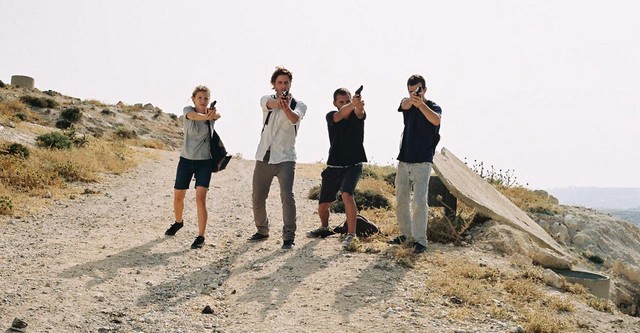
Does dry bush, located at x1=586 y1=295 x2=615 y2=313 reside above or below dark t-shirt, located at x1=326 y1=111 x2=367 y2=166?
below

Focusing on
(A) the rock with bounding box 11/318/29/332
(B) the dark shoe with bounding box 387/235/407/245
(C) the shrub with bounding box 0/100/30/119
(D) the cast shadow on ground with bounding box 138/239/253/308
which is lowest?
(A) the rock with bounding box 11/318/29/332

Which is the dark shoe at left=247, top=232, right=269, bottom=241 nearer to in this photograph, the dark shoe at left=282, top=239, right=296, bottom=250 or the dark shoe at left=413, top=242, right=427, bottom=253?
the dark shoe at left=282, top=239, right=296, bottom=250

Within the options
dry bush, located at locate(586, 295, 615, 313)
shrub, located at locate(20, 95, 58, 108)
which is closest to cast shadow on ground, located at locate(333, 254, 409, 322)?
dry bush, located at locate(586, 295, 615, 313)

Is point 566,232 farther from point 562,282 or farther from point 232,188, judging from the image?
point 232,188

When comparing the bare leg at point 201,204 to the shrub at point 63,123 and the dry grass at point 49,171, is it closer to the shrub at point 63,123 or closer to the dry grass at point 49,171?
the dry grass at point 49,171

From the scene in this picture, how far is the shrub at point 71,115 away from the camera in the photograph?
103ft

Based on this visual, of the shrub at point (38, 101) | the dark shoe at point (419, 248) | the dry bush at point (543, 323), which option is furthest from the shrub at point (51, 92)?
the dry bush at point (543, 323)

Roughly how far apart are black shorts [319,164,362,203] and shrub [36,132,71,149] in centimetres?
1117

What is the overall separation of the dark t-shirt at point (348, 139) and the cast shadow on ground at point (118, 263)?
2.36 meters

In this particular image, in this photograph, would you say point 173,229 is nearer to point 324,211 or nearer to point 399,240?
point 324,211

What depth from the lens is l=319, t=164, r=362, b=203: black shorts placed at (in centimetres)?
757

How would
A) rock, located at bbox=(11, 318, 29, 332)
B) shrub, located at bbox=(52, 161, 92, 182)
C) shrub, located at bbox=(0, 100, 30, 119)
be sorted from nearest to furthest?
rock, located at bbox=(11, 318, 29, 332)
shrub, located at bbox=(52, 161, 92, 182)
shrub, located at bbox=(0, 100, 30, 119)

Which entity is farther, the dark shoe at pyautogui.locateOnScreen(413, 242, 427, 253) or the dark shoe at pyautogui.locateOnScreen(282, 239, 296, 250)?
the dark shoe at pyautogui.locateOnScreen(282, 239, 296, 250)

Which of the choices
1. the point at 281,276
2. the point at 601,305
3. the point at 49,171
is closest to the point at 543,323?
the point at 601,305
